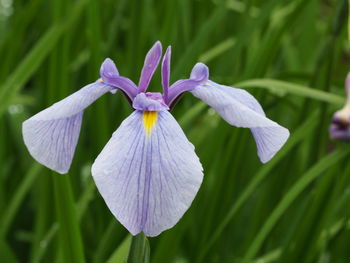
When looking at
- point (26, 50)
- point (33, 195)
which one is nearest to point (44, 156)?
point (33, 195)

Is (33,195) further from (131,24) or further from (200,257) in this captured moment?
(200,257)

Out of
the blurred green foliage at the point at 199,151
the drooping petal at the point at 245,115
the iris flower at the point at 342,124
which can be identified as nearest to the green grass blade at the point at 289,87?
the blurred green foliage at the point at 199,151

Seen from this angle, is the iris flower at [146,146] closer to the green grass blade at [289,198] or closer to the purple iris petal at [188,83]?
the purple iris petal at [188,83]

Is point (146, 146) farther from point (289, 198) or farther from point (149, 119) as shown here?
point (289, 198)

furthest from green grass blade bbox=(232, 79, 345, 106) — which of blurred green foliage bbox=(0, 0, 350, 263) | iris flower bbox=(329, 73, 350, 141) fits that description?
iris flower bbox=(329, 73, 350, 141)

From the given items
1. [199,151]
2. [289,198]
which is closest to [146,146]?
[289,198]

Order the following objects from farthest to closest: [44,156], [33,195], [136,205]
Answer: [33,195] < [44,156] < [136,205]

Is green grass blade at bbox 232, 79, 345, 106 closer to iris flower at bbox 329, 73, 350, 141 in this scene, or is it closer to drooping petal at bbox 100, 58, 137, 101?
iris flower at bbox 329, 73, 350, 141
